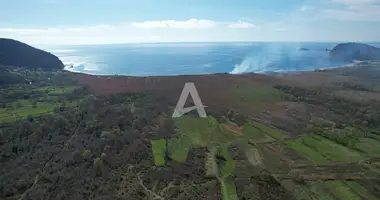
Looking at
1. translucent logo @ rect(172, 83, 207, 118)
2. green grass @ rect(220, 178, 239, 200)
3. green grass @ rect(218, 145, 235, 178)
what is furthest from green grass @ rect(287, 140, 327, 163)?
translucent logo @ rect(172, 83, 207, 118)

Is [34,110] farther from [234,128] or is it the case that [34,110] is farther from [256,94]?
[256,94]

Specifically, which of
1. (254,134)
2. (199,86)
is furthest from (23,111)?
(254,134)

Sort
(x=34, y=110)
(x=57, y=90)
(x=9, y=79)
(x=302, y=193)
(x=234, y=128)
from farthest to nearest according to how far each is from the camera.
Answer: (x=9, y=79)
(x=57, y=90)
(x=34, y=110)
(x=234, y=128)
(x=302, y=193)

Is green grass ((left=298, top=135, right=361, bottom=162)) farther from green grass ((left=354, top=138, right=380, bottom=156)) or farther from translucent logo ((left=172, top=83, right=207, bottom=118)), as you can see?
translucent logo ((left=172, top=83, right=207, bottom=118))

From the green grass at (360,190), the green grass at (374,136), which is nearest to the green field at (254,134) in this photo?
the green grass at (360,190)

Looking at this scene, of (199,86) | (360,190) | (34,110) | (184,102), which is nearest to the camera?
(360,190)

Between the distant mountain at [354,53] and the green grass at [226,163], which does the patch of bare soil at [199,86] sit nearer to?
the green grass at [226,163]
